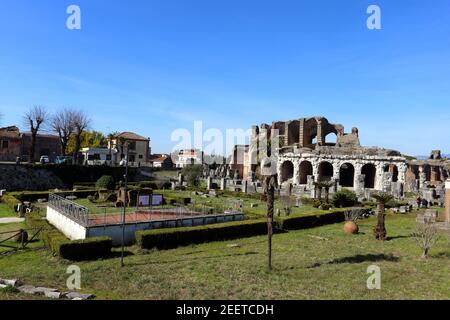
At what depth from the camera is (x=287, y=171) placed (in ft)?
202

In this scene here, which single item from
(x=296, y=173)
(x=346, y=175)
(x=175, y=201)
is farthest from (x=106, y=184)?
(x=346, y=175)

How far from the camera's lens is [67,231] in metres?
21.0

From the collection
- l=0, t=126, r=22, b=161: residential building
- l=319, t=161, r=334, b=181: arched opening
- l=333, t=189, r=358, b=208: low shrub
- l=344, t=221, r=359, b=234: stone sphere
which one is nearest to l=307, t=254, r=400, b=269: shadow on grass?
l=344, t=221, r=359, b=234: stone sphere

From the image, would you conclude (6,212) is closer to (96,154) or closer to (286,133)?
(96,154)

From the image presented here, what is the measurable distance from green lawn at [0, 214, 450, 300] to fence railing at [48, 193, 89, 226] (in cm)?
253

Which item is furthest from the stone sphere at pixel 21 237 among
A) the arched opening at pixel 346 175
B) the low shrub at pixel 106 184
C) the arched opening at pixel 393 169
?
the arched opening at pixel 346 175

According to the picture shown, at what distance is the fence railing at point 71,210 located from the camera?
19103 mm

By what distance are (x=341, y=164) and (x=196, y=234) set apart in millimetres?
38095

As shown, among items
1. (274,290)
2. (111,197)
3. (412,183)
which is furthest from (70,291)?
(412,183)

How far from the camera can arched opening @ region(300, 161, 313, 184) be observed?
5766cm

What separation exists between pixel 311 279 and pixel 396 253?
6.69 metres

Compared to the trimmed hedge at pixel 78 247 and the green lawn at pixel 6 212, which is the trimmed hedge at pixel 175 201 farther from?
the trimmed hedge at pixel 78 247

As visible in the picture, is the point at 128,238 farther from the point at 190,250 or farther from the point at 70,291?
the point at 70,291

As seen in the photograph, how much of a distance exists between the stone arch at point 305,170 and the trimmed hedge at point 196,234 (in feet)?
117
